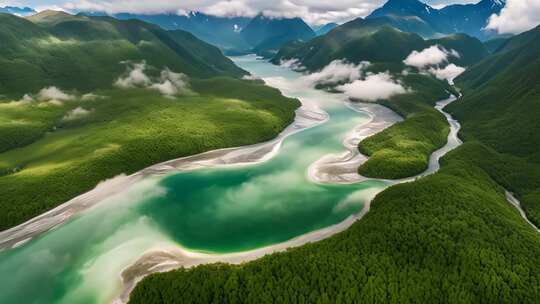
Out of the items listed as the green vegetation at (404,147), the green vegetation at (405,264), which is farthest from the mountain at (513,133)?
the green vegetation at (404,147)

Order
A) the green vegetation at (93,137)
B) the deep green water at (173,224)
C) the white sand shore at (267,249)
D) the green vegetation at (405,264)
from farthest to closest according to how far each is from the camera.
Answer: the green vegetation at (93,137)
the white sand shore at (267,249)
the deep green water at (173,224)
the green vegetation at (405,264)

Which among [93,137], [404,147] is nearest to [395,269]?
[404,147]

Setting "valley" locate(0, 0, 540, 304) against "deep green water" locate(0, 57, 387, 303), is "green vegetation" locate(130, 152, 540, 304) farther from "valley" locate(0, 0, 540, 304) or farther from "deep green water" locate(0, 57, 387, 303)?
"deep green water" locate(0, 57, 387, 303)

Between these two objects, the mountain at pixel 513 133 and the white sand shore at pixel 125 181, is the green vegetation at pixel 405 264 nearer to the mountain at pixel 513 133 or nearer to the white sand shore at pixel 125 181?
the mountain at pixel 513 133

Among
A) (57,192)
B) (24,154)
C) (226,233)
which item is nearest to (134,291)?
(226,233)

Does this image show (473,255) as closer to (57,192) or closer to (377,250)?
(377,250)
